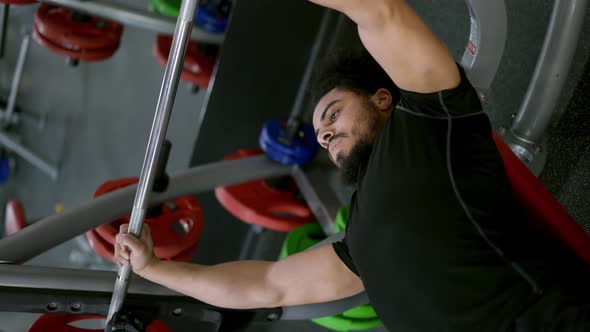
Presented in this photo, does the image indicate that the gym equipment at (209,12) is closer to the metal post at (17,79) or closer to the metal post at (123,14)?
the metal post at (123,14)

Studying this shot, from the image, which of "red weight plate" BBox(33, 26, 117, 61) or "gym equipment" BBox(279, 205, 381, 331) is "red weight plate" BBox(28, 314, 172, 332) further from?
"red weight plate" BBox(33, 26, 117, 61)

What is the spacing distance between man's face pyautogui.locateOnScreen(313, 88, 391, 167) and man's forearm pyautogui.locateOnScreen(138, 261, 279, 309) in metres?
0.35

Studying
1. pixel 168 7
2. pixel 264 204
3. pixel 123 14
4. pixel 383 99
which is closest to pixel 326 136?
pixel 383 99

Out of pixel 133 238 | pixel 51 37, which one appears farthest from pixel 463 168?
pixel 51 37

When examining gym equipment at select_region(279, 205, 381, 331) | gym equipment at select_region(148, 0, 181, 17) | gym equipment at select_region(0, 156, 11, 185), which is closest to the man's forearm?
gym equipment at select_region(279, 205, 381, 331)

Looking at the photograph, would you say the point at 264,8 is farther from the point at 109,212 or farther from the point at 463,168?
the point at 463,168

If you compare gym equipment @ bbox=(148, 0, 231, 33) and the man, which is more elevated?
the man

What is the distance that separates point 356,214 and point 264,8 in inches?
50.5

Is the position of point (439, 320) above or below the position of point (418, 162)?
below

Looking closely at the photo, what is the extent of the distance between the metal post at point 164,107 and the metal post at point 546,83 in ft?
2.58

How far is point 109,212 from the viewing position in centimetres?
182

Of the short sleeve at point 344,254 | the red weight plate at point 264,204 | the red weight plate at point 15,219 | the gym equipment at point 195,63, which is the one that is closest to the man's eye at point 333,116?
the short sleeve at point 344,254

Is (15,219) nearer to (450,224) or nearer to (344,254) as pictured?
(344,254)

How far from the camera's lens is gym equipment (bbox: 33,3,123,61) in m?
2.50
